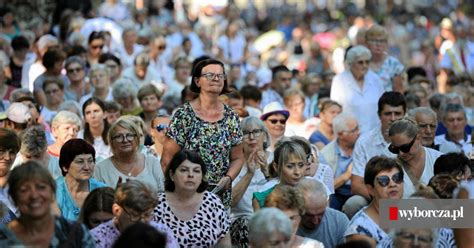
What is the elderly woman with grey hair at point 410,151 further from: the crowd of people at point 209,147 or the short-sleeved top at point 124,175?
the short-sleeved top at point 124,175

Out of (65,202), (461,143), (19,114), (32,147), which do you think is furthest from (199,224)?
(461,143)

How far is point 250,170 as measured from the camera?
35.2 ft

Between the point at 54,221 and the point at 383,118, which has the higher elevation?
the point at 383,118

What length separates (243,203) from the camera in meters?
10.7

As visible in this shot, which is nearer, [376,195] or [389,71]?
[376,195]

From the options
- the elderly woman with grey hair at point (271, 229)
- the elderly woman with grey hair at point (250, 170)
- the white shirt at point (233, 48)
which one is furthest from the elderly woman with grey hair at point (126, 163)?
the white shirt at point (233, 48)

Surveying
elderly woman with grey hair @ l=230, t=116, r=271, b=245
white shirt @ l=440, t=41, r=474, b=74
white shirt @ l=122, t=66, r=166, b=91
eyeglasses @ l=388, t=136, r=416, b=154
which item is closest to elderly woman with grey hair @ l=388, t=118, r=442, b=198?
eyeglasses @ l=388, t=136, r=416, b=154

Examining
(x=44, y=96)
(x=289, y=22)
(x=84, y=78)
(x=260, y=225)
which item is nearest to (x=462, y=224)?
(x=260, y=225)

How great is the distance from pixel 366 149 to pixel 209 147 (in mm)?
2278

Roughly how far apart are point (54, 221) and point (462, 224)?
3.25 meters

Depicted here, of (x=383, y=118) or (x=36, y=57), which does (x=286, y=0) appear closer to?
(x=36, y=57)

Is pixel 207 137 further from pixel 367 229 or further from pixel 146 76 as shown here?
pixel 146 76

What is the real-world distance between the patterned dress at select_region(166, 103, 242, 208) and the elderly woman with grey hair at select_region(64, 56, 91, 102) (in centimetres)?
534

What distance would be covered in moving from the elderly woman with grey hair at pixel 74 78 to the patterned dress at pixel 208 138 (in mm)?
5342
